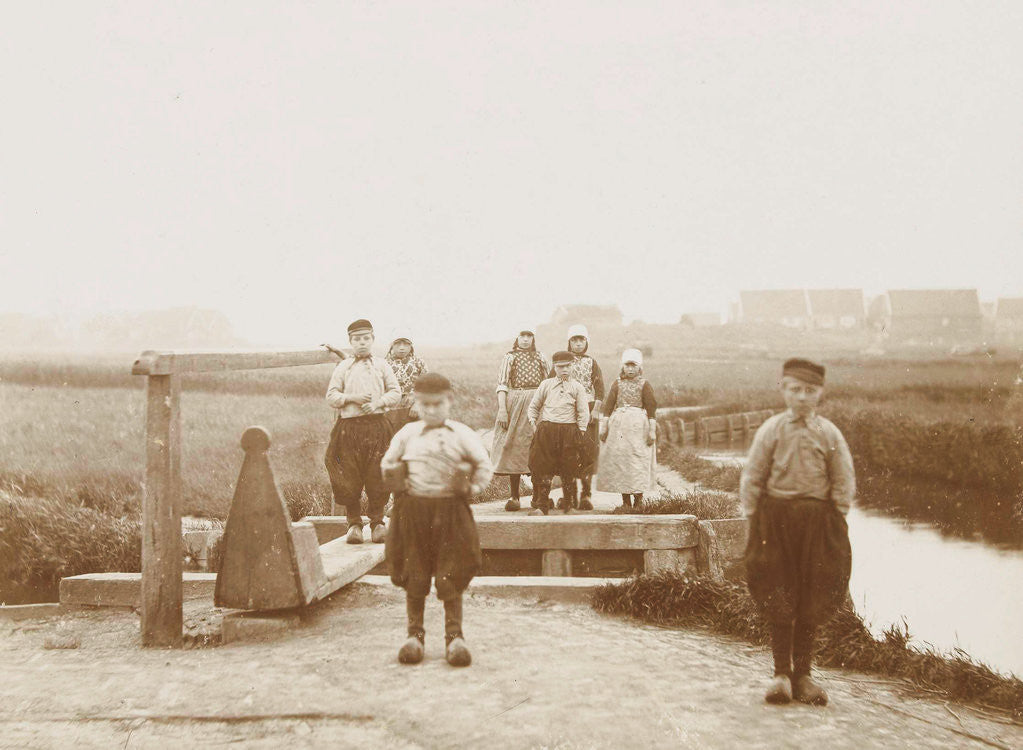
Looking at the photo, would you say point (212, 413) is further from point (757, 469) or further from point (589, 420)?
point (757, 469)

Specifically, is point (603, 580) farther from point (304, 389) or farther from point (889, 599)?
point (304, 389)

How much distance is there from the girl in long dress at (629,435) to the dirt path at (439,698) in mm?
3555

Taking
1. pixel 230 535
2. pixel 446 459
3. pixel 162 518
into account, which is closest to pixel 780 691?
pixel 446 459

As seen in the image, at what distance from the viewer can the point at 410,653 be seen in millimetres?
4961

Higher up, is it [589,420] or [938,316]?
[938,316]

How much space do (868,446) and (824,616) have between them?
1397cm

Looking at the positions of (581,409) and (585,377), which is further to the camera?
(585,377)

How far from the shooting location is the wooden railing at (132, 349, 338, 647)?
18.6ft

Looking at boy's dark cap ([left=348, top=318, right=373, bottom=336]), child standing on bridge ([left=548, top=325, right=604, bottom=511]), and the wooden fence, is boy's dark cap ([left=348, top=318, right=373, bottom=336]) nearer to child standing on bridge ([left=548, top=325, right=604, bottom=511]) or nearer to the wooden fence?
child standing on bridge ([left=548, top=325, right=604, bottom=511])

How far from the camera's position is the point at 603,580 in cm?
756

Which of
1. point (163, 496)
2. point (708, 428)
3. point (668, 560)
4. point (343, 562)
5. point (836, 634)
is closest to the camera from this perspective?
point (163, 496)

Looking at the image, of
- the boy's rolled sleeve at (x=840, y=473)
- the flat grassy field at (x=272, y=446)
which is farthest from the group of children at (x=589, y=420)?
the boy's rolled sleeve at (x=840, y=473)

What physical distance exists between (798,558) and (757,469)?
1.50 ft

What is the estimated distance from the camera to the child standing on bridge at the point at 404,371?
869 cm
